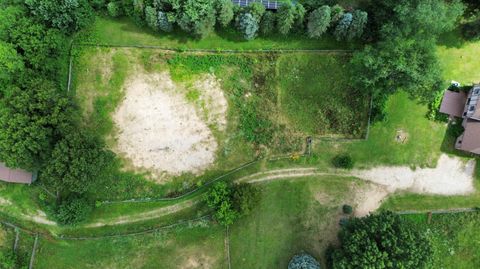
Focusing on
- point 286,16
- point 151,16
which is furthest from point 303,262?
point 151,16

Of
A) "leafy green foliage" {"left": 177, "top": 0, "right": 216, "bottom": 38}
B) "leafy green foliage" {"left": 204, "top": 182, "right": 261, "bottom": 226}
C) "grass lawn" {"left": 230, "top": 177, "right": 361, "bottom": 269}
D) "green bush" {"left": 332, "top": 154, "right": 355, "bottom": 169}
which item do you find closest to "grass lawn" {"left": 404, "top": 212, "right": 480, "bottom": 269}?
"green bush" {"left": 332, "top": 154, "right": 355, "bottom": 169}

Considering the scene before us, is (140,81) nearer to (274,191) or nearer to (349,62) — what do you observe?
(274,191)

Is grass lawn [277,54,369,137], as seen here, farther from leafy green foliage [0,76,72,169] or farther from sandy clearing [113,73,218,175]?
leafy green foliage [0,76,72,169]

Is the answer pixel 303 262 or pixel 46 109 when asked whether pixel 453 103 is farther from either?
pixel 46 109

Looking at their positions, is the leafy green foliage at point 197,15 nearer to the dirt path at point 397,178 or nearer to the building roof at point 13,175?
the dirt path at point 397,178

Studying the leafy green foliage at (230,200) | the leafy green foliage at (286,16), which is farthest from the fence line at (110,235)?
the leafy green foliage at (286,16)

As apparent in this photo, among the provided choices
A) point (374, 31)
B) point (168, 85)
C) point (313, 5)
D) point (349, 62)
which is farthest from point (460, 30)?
point (168, 85)
